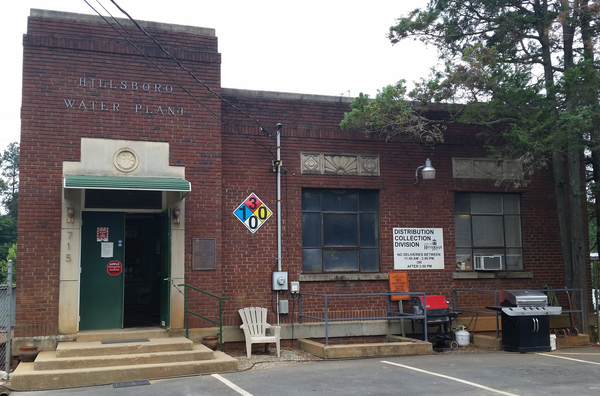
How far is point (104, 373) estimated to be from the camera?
356 inches

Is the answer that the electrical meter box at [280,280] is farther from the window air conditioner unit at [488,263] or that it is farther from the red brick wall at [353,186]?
the window air conditioner unit at [488,263]

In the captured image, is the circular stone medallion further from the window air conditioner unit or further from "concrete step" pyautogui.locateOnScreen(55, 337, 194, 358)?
the window air conditioner unit

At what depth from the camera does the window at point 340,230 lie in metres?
13.2

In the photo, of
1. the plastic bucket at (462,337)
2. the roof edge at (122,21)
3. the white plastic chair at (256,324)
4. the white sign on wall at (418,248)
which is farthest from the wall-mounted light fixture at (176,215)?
the plastic bucket at (462,337)

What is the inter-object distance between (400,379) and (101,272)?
6.18 m

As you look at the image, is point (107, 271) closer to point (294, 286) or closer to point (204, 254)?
point (204, 254)

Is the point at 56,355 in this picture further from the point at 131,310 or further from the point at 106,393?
the point at 131,310

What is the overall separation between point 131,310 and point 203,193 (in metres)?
4.40

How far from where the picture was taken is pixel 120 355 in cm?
977

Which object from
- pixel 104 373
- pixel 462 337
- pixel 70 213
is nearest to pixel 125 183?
pixel 70 213

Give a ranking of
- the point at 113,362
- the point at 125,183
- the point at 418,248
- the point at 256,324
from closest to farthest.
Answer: the point at 113,362 → the point at 125,183 → the point at 256,324 → the point at 418,248

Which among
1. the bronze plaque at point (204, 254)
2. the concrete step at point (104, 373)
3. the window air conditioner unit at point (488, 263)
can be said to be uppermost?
the bronze plaque at point (204, 254)

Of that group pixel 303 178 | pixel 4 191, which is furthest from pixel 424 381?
pixel 4 191

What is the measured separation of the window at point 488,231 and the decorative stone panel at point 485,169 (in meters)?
0.48
